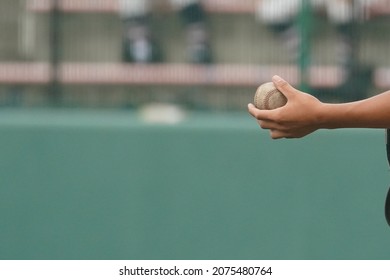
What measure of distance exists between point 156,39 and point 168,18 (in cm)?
15

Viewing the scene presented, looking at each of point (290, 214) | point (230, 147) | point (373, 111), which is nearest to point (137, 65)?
point (230, 147)

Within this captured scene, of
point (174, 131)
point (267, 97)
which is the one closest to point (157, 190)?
point (174, 131)

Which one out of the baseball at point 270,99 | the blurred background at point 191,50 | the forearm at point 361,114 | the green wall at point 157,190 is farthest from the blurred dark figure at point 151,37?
the forearm at point 361,114

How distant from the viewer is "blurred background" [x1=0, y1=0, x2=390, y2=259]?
7180 mm

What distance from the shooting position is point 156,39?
725 centimetres

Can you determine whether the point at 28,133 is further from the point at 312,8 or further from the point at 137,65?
the point at 312,8

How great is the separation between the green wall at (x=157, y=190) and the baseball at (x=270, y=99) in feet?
10.9

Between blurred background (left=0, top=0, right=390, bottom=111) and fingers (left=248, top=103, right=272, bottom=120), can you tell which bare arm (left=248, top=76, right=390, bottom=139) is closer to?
fingers (left=248, top=103, right=272, bottom=120)

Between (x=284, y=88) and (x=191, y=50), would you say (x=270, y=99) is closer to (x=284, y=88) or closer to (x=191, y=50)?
(x=284, y=88)

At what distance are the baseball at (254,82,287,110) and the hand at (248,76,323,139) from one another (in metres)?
0.03

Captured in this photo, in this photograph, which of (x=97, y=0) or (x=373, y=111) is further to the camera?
(x=97, y=0)

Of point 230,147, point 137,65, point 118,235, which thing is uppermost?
point 137,65

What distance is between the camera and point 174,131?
731 centimetres

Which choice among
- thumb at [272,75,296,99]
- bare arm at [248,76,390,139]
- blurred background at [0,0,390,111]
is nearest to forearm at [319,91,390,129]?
bare arm at [248,76,390,139]
